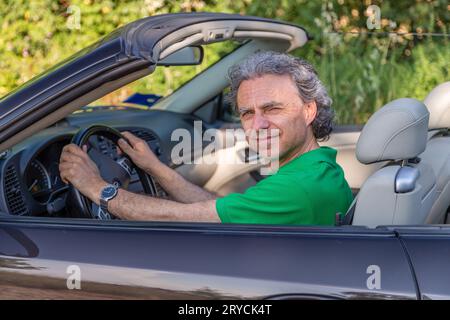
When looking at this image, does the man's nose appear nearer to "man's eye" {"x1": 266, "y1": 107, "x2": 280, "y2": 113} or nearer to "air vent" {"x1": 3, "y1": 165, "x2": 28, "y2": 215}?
"man's eye" {"x1": 266, "y1": 107, "x2": 280, "y2": 113}

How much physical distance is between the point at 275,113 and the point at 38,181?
34.4 inches

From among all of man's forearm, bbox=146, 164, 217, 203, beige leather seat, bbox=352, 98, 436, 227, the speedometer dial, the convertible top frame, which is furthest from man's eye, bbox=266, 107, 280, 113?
the speedometer dial

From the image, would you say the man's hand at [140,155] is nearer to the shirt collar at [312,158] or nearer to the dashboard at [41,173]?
the dashboard at [41,173]

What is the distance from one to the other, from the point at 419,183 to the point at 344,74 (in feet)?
15.9

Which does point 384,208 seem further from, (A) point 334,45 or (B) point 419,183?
(A) point 334,45

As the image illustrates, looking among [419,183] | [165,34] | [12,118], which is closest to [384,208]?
[419,183]

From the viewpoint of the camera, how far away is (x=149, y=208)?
2.68 m

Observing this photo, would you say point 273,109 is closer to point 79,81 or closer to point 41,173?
point 79,81

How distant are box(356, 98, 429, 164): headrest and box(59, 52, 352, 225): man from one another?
0.18 meters

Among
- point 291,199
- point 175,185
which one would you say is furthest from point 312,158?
point 175,185

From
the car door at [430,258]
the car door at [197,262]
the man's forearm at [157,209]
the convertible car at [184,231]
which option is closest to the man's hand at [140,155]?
the convertible car at [184,231]

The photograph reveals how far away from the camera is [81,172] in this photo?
2836mm
